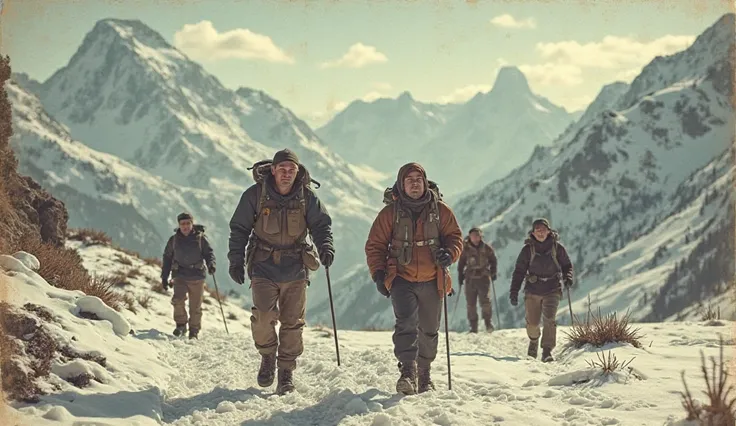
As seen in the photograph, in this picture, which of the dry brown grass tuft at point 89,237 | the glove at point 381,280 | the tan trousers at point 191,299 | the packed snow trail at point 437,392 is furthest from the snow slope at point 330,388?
the dry brown grass tuft at point 89,237

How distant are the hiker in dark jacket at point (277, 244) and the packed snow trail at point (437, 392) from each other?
0.69m

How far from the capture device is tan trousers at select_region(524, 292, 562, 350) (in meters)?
11.3

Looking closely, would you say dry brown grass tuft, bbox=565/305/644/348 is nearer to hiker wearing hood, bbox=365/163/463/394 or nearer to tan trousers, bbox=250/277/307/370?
hiker wearing hood, bbox=365/163/463/394

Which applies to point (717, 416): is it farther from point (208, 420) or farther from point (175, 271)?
point (175, 271)

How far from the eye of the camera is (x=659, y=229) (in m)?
169

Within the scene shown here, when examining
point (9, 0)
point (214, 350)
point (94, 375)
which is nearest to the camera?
point (9, 0)

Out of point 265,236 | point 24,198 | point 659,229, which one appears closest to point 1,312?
point 265,236

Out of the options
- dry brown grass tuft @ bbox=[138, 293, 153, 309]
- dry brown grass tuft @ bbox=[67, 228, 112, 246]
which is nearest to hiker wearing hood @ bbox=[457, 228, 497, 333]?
dry brown grass tuft @ bbox=[138, 293, 153, 309]

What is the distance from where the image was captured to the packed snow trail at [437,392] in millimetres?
5992

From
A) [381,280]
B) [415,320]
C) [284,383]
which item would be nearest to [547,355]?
[415,320]

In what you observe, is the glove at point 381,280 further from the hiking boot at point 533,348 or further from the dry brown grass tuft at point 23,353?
the hiking boot at point 533,348

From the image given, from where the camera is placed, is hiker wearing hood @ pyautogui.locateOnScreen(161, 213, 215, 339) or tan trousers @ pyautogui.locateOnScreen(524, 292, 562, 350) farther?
hiker wearing hood @ pyautogui.locateOnScreen(161, 213, 215, 339)

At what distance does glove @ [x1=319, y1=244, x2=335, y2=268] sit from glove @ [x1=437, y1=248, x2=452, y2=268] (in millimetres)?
1228

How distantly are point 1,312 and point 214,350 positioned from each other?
502cm
